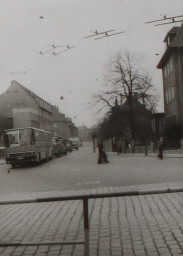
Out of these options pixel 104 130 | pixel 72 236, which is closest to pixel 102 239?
pixel 72 236

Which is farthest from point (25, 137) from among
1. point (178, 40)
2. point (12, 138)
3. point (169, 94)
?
point (169, 94)

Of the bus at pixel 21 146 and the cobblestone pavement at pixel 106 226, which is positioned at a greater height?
the bus at pixel 21 146

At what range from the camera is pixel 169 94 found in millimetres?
44781

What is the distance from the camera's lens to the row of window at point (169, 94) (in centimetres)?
4191

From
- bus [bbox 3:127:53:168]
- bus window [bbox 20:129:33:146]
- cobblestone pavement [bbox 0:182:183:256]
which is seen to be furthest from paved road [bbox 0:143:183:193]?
bus window [bbox 20:129:33:146]

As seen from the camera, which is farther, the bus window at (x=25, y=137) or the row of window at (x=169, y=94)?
the row of window at (x=169, y=94)

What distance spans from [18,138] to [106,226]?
24.3 m

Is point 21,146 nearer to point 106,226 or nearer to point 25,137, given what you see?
point 25,137

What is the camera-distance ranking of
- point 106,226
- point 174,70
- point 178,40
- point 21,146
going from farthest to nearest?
point 178,40 → point 174,70 → point 21,146 → point 106,226

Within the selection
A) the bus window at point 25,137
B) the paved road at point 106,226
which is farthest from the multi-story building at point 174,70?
the paved road at point 106,226

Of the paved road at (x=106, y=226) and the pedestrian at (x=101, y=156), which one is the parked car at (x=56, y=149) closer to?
the pedestrian at (x=101, y=156)

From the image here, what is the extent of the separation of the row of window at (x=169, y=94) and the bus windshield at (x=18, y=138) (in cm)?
1680

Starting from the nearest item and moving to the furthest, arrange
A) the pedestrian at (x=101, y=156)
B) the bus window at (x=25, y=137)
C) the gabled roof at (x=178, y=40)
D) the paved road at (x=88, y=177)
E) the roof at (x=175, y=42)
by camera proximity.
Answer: the paved road at (x=88, y=177), the pedestrian at (x=101, y=156), the bus window at (x=25, y=137), the roof at (x=175, y=42), the gabled roof at (x=178, y=40)

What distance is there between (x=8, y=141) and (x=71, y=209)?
2228cm
